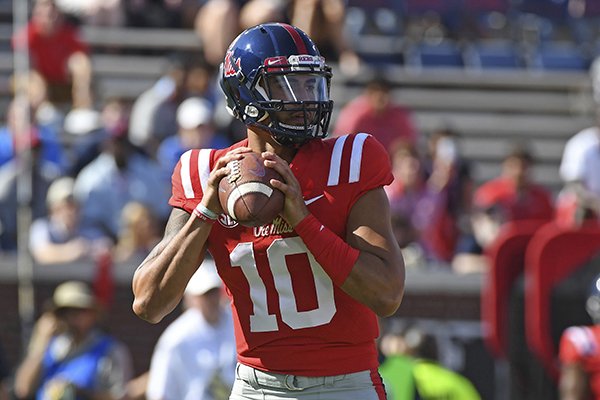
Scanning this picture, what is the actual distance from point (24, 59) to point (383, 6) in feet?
15.0

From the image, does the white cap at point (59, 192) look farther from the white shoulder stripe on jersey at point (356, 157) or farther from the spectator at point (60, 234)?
the white shoulder stripe on jersey at point (356, 157)

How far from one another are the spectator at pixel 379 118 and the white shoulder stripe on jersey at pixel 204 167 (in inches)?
248

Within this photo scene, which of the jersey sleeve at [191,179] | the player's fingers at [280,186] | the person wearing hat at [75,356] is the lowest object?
the person wearing hat at [75,356]

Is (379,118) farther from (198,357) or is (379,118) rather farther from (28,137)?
(198,357)

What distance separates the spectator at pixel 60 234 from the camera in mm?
8664

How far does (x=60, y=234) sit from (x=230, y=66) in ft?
17.2

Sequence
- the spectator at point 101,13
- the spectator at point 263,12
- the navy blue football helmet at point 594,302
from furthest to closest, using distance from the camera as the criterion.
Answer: the spectator at point 101,13 → the spectator at point 263,12 → the navy blue football helmet at point 594,302

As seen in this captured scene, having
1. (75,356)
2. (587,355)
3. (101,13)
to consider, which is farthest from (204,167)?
(101,13)

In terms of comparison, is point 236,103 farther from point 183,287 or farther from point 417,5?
point 417,5

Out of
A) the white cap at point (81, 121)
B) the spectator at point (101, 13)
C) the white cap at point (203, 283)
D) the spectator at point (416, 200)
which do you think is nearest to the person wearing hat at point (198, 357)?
the white cap at point (203, 283)

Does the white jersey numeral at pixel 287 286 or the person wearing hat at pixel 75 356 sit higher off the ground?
the white jersey numeral at pixel 287 286

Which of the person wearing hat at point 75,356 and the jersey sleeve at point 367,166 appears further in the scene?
the person wearing hat at point 75,356

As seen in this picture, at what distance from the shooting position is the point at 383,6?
546 inches

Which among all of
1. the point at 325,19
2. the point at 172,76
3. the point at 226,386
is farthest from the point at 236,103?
the point at 325,19
